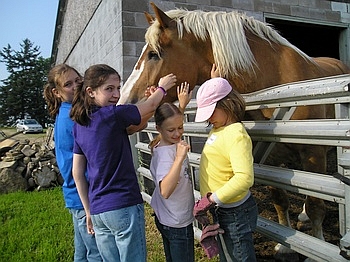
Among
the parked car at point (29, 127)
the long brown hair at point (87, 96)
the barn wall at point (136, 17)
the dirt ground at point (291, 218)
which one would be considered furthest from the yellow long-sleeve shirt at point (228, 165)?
the parked car at point (29, 127)

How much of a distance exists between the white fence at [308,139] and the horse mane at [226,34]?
351mm

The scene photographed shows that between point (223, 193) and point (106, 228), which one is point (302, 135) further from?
point (106, 228)

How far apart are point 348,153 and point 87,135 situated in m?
1.22

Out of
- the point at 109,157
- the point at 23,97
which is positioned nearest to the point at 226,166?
the point at 109,157

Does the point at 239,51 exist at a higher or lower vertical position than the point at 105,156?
higher

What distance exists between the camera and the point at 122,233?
1.55m

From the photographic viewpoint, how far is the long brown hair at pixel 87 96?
5.24ft

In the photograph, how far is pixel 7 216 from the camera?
4379 millimetres

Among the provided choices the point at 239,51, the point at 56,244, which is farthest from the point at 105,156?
the point at 56,244

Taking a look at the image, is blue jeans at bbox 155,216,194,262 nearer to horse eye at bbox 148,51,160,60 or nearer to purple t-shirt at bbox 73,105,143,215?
purple t-shirt at bbox 73,105,143,215

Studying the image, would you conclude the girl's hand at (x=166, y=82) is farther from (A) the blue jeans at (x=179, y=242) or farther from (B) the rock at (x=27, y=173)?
(B) the rock at (x=27, y=173)

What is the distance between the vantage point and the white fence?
4.39ft

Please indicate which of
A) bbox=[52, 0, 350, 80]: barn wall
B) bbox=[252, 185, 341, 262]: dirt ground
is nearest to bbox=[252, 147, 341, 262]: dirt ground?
bbox=[252, 185, 341, 262]: dirt ground

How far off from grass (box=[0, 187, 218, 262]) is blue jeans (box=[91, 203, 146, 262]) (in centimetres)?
114
